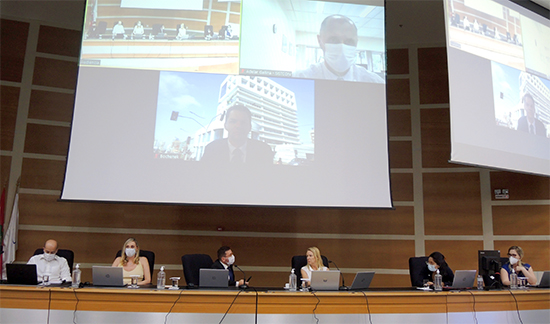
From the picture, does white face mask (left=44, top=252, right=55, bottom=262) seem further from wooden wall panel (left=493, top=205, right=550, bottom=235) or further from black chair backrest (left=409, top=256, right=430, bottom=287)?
wooden wall panel (left=493, top=205, right=550, bottom=235)

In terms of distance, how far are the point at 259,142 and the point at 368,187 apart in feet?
4.35

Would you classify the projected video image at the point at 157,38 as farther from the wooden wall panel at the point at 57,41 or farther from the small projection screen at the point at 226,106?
the wooden wall panel at the point at 57,41

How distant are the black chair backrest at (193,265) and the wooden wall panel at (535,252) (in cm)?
402

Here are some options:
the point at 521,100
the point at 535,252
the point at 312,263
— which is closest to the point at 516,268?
the point at 535,252

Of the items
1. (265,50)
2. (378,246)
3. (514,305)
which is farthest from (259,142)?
(514,305)

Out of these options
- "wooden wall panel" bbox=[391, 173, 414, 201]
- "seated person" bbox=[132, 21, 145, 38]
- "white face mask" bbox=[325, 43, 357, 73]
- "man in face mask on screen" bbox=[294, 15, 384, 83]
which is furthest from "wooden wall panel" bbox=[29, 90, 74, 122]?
"wooden wall panel" bbox=[391, 173, 414, 201]

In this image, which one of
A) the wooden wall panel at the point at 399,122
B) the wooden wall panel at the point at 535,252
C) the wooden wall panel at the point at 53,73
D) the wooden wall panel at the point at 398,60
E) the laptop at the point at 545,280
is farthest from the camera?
the wooden wall panel at the point at 398,60

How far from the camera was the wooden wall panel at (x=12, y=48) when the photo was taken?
5.62m

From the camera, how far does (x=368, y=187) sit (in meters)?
4.61


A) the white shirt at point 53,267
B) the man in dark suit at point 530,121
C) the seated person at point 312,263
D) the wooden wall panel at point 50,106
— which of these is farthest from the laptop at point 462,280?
the wooden wall panel at point 50,106

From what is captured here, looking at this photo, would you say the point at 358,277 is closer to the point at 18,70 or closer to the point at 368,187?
the point at 368,187

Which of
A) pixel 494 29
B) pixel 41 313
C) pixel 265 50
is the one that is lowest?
pixel 41 313

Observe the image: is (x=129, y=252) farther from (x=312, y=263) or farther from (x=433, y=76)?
(x=433, y=76)

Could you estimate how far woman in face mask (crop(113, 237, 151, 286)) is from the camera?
3.94m
